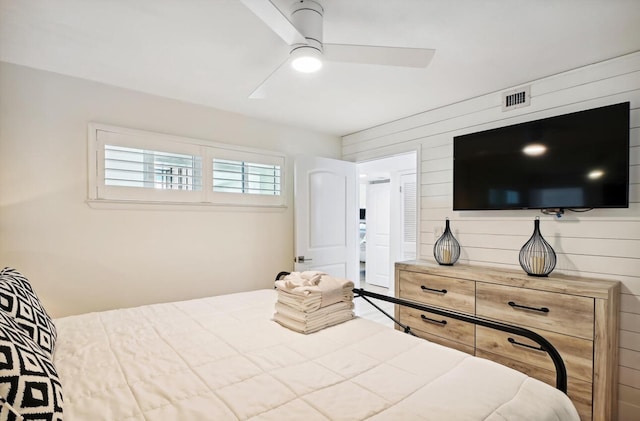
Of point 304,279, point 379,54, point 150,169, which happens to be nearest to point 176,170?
point 150,169

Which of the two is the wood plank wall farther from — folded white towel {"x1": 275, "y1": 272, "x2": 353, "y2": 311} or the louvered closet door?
the louvered closet door

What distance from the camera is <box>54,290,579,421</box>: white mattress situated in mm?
983

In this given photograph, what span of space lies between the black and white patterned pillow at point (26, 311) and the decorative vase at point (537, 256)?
2.74m

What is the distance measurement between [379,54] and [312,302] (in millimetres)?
1283

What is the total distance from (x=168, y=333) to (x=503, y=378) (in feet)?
4.99

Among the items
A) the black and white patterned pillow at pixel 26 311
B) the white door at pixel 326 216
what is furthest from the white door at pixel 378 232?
the black and white patterned pillow at pixel 26 311

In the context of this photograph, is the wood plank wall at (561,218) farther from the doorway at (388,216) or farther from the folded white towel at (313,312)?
the doorway at (388,216)

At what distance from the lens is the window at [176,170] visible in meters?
2.48

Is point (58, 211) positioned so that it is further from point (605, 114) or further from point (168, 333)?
point (605, 114)

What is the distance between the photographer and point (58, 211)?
229 cm

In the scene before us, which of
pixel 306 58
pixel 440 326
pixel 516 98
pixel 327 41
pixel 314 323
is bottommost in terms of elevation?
pixel 440 326

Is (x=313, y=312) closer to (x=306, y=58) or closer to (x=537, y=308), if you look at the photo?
(x=306, y=58)

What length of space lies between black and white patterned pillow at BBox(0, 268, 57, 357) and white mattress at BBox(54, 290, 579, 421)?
0.30 ft

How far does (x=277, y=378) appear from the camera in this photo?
1.17m
